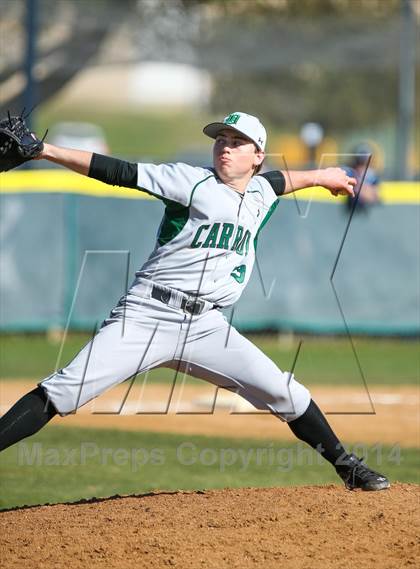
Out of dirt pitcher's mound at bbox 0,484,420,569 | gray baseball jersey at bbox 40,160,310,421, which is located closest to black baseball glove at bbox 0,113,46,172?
gray baseball jersey at bbox 40,160,310,421

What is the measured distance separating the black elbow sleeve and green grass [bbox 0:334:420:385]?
6616mm

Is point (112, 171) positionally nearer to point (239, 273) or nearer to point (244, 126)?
point (244, 126)

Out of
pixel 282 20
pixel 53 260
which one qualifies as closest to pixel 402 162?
pixel 282 20

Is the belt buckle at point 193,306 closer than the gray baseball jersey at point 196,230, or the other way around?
the gray baseball jersey at point 196,230

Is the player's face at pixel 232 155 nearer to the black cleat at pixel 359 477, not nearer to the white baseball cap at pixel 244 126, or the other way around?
the white baseball cap at pixel 244 126

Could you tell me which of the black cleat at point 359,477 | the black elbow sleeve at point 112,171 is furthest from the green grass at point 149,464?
the black elbow sleeve at point 112,171

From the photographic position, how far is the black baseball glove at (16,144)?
15.8ft

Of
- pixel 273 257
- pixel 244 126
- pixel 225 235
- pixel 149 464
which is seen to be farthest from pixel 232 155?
pixel 273 257

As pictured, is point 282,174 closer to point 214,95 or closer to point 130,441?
point 130,441

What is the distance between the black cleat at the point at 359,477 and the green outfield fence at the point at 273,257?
822 centimetres

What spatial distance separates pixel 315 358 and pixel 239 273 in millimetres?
8122

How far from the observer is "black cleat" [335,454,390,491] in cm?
553

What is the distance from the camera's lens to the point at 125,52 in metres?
16.0

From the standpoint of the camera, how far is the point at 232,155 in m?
5.23
